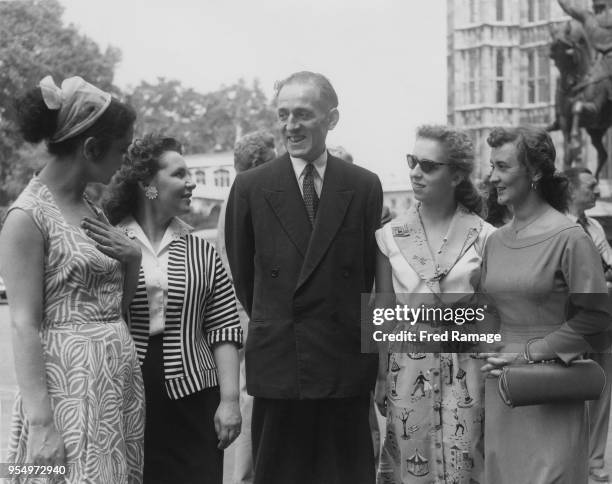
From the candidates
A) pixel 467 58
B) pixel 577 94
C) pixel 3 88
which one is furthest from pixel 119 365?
pixel 467 58

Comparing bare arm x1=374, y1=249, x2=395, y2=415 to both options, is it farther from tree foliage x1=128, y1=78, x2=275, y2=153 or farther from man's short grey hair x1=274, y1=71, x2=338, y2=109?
tree foliage x1=128, y1=78, x2=275, y2=153

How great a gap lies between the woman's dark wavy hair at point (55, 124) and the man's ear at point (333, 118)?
1.25 m

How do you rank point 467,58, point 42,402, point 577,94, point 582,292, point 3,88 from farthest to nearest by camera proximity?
point 467,58, point 3,88, point 577,94, point 582,292, point 42,402

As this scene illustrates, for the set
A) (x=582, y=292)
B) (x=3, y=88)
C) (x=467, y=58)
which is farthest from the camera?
(x=467, y=58)

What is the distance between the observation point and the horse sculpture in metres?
21.1

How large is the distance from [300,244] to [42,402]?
149cm

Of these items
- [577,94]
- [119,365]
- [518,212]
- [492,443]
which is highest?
[577,94]

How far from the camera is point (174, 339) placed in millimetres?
3936

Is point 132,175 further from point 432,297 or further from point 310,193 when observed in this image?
point 432,297

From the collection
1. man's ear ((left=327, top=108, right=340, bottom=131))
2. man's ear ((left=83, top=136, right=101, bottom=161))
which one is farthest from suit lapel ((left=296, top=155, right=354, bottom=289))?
man's ear ((left=83, top=136, right=101, bottom=161))

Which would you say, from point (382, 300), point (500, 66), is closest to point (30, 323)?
point (382, 300)

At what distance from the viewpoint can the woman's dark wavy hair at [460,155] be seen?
4598 mm

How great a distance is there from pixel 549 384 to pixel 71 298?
5.85 ft

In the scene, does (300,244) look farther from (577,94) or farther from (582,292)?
(577,94)
